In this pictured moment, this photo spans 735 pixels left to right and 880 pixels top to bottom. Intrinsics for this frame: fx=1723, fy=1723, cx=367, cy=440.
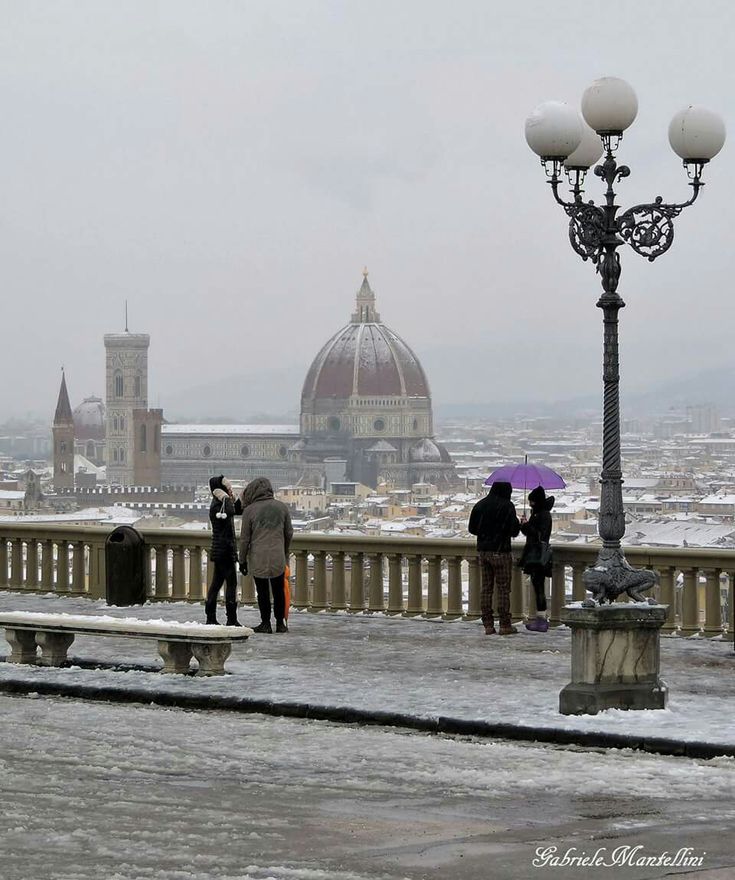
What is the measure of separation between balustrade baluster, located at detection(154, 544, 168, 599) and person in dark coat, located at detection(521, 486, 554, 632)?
12.7 ft

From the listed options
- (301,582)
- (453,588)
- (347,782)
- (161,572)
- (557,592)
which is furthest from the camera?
(161,572)

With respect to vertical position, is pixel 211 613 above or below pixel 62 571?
below

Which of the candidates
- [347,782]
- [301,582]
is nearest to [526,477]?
[301,582]

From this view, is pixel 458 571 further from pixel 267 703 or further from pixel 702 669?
pixel 267 703

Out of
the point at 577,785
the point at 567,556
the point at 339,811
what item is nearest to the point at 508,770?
the point at 577,785

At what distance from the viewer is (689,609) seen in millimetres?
14500

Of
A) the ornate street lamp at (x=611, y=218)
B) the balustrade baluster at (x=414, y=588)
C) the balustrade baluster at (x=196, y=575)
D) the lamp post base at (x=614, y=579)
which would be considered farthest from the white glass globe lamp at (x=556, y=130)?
the balustrade baluster at (x=196, y=575)

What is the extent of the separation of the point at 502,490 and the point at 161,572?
3.98 meters

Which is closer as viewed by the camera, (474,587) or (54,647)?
(54,647)

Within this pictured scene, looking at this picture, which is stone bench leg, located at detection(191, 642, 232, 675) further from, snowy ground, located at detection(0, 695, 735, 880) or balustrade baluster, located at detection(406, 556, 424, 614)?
balustrade baluster, located at detection(406, 556, 424, 614)

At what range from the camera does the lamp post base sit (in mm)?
10633

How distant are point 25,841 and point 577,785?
2814mm

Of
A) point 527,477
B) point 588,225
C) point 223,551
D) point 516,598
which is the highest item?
point 588,225

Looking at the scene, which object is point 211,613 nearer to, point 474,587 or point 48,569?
point 474,587
